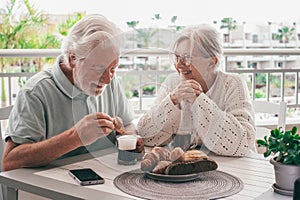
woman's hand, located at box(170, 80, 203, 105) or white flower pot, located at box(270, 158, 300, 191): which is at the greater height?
woman's hand, located at box(170, 80, 203, 105)

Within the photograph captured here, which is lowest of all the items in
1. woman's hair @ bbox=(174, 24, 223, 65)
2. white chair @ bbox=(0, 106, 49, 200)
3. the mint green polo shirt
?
white chair @ bbox=(0, 106, 49, 200)

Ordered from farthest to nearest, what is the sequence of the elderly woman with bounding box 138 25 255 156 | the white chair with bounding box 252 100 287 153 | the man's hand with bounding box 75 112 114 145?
the white chair with bounding box 252 100 287 153
the elderly woman with bounding box 138 25 255 156
the man's hand with bounding box 75 112 114 145

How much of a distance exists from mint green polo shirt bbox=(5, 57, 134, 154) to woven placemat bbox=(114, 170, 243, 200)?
278 millimetres

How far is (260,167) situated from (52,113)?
0.79 m

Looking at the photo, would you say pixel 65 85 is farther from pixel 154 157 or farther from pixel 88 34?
pixel 154 157

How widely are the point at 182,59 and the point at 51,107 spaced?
529 millimetres

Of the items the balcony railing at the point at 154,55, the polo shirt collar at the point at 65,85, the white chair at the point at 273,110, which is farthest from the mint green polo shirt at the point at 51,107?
the white chair at the point at 273,110

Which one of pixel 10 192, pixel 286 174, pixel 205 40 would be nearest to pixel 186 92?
pixel 205 40

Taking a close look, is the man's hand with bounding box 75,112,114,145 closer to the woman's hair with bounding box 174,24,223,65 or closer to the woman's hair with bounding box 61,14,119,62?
the woman's hair with bounding box 61,14,119,62

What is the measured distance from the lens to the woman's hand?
64.0 inches

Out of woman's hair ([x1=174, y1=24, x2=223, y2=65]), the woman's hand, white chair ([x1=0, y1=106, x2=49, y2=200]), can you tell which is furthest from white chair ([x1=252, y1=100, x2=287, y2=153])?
white chair ([x1=0, y1=106, x2=49, y2=200])

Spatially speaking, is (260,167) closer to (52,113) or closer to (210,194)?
(210,194)

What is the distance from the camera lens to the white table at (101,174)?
4.28 feet

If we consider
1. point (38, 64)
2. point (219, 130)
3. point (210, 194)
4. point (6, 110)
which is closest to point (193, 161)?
point (210, 194)
